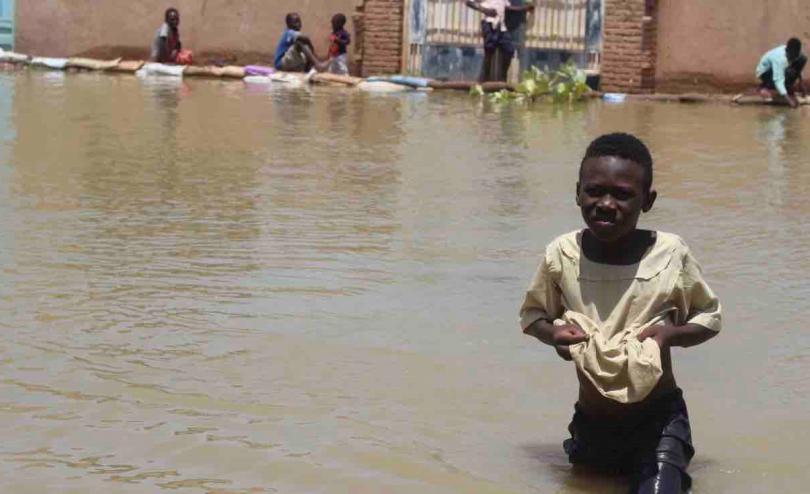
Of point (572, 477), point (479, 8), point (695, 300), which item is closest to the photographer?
point (695, 300)

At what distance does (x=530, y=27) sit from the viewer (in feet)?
65.4

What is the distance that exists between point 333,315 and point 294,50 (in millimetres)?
14763

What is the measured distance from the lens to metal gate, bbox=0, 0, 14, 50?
21.8 metres

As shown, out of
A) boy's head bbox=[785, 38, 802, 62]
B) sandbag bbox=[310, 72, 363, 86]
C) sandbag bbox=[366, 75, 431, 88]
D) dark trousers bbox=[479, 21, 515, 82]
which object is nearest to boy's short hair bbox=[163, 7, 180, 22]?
sandbag bbox=[310, 72, 363, 86]

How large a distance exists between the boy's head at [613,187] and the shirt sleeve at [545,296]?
14 cm

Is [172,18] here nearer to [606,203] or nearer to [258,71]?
[258,71]

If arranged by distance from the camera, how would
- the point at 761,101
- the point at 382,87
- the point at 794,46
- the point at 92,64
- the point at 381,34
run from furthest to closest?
the point at 92,64 < the point at 381,34 < the point at 382,87 < the point at 761,101 < the point at 794,46

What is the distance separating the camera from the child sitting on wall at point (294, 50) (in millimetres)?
20312

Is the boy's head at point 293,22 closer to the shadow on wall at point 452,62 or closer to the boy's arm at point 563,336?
the shadow on wall at point 452,62

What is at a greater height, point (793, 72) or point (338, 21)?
point (338, 21)

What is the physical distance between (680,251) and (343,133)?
9236 mm

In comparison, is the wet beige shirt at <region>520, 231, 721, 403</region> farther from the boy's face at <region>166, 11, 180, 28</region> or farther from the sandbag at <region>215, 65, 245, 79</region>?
the boy's face at <region>166, 11, 180, 28</region>

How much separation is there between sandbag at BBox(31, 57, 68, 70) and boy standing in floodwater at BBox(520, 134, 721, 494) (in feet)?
57.5

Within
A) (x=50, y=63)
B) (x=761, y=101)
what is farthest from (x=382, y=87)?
(x=50, y=63)
